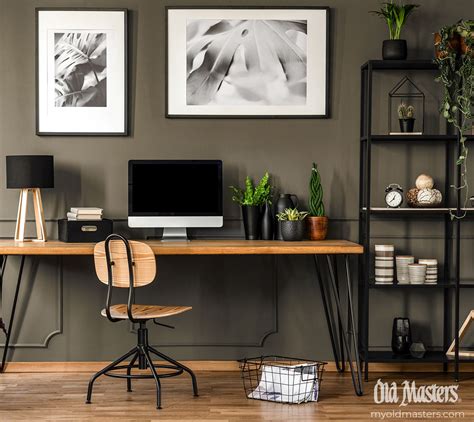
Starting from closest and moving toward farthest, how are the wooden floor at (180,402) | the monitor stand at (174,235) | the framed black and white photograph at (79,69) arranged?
the wooden floor at (180,402) → the monitor stand at (174,235) → the framed black and white photograph at (79,69)

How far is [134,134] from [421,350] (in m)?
2.14

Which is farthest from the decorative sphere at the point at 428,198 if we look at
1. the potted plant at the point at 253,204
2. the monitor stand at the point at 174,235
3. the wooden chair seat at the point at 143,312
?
the wooden chair seat at the point at 143,312

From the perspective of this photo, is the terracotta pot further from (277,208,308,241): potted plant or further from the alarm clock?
the alarm clock

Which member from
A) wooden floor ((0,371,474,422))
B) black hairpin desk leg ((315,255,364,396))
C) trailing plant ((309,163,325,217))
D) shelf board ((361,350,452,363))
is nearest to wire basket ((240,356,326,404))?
wooden floor ((0,371,474,422))

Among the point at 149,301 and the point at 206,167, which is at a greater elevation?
the point at 206,167

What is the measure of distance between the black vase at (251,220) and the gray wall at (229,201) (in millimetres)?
147

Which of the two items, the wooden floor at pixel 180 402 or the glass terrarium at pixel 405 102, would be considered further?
the glass terrarium at pixel 405 102

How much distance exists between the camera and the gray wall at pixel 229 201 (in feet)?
16.7

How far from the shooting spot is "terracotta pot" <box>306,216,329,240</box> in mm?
4965

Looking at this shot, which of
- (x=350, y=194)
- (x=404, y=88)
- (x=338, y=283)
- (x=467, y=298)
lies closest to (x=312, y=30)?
(x=404, y=88)

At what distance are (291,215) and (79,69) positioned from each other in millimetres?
1545

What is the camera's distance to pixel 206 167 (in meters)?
4.96

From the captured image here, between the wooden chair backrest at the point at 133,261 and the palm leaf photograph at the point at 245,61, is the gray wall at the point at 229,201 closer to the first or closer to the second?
the palm leaf photograph at the point at 245,61

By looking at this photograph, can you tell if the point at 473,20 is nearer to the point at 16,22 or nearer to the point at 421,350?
the point at 421,350
